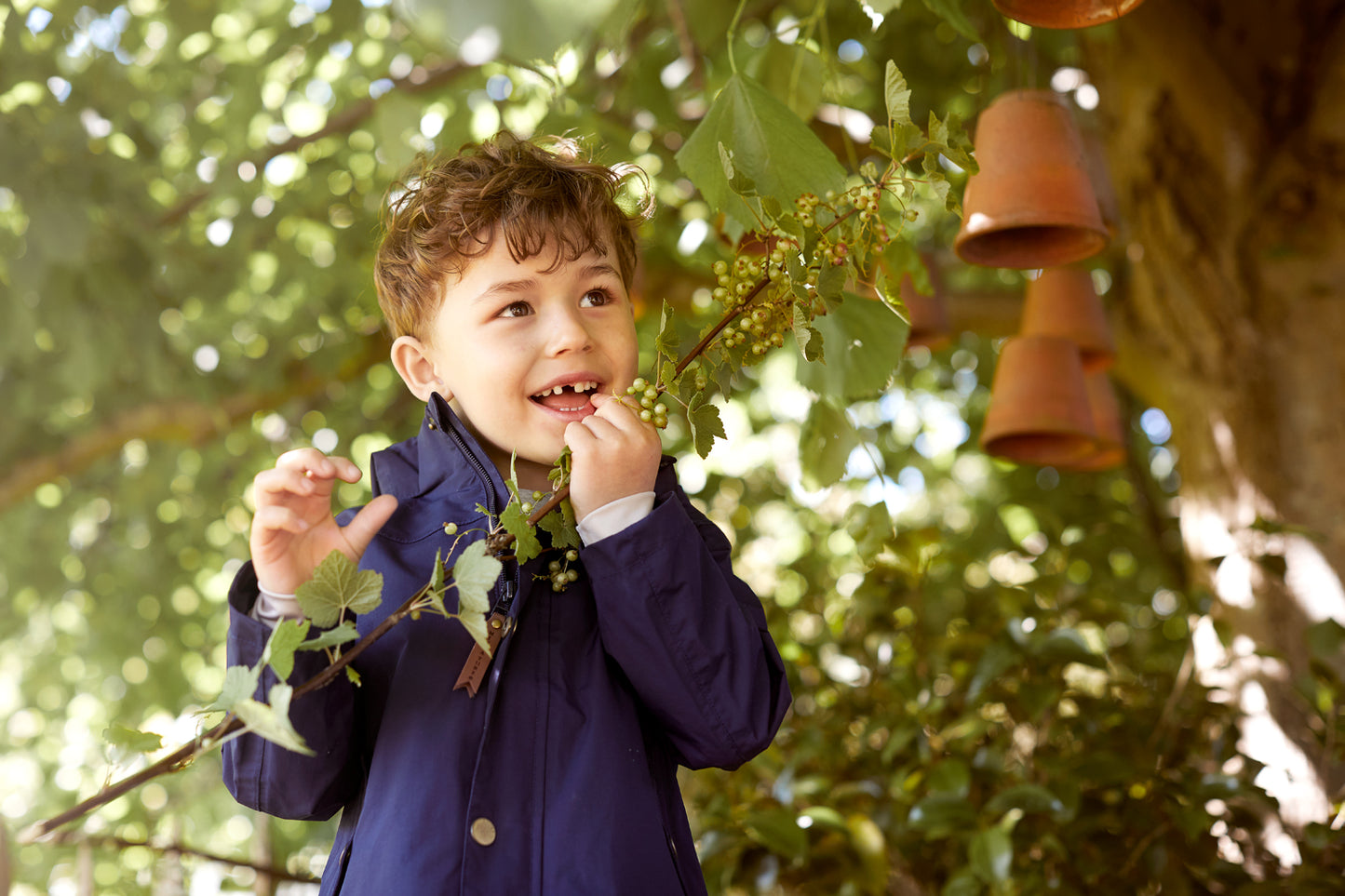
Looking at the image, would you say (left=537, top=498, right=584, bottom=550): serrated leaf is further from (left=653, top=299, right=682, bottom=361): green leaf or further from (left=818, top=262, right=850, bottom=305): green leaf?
(left=818, top=262, right=850, bottom=305): green leaf

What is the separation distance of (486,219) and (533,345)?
15 cm

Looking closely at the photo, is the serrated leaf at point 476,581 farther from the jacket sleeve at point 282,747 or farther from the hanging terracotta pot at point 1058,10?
the hanging terracotta pot at point 1058,10

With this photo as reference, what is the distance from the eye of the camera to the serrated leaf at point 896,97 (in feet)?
2.94

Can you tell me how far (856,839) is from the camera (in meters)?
1.54

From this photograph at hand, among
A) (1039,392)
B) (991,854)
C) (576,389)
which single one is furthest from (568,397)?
(1039,392)

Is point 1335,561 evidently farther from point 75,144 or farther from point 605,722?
point 75,144

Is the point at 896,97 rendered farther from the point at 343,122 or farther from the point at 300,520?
the point at 343,122

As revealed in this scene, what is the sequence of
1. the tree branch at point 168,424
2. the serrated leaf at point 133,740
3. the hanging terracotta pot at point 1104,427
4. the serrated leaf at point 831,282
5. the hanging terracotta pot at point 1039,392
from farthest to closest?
1. the tree branch at point 168,424
2. the hanging terracotta pot at point 1104,427
3. the hanging terracotta pot at point 1039,392
4. the serrated leaf at point 831,282
5. the serrated leaf at point 133,740

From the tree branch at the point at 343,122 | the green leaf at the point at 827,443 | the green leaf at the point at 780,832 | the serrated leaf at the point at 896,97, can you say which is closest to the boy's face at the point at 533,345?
the serrated leaf at the point at 896,97

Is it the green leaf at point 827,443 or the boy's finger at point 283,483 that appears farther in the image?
the green leaf at point 827,443

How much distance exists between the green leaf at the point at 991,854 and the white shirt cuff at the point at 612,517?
793 mm

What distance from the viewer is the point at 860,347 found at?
1.28 metres

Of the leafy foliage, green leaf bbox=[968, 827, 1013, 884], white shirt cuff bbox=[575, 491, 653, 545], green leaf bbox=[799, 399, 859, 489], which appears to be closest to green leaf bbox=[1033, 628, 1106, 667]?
the leafy foliage

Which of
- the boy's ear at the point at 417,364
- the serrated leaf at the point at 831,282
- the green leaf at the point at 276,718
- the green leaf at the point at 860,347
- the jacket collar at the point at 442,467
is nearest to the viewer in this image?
the green leaf at the point at 276,718
